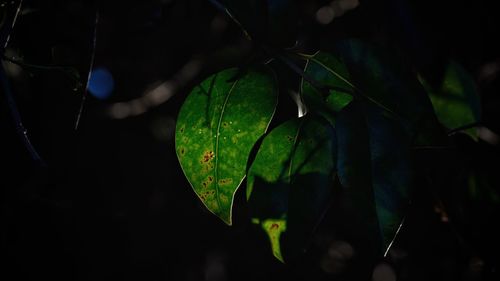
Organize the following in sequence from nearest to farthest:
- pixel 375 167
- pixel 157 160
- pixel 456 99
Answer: pixel 375 167 → pixel 456 99 → pixel 157 160

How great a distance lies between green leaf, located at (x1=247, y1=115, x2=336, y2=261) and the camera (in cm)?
33

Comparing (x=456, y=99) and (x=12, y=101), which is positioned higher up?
(x=12, y=101)

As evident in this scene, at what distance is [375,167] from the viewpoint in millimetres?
341

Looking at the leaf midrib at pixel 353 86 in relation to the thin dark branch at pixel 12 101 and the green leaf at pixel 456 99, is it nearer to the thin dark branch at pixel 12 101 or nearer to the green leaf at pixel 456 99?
the green leaf at pixel 456 99

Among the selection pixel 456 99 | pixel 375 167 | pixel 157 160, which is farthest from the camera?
pixel 157 160

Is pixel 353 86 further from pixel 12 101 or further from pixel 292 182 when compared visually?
pixel 12 101

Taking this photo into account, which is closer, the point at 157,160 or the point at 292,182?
the point at 292,182

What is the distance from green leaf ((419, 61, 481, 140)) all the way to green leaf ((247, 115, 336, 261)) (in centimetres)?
19

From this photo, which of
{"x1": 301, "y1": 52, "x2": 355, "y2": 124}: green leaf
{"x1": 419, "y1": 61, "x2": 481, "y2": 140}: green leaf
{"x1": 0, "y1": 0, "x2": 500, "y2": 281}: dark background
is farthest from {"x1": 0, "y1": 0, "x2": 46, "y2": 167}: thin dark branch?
{"x1": 419, "y1": 61, "x2": 481, "y2": 140}: green leaf

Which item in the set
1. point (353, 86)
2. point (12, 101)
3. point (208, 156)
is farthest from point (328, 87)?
point (12, 101)

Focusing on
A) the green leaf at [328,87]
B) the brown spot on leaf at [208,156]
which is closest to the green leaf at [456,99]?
the green leaf at [328,87]

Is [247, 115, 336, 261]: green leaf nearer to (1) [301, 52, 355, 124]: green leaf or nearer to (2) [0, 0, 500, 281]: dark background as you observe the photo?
(1) [301, 52, 355, 124]: green leaf

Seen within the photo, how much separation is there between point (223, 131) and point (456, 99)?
301mm

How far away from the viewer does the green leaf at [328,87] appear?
38 centimetres
